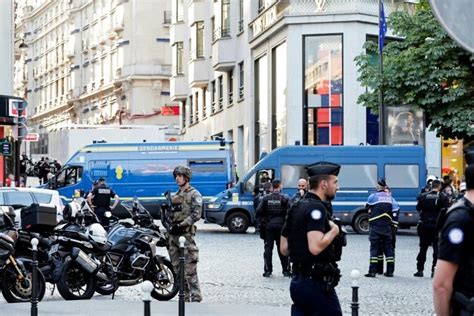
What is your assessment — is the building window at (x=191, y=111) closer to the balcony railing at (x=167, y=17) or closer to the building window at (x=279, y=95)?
the balcony railing at (x=167, y=17)

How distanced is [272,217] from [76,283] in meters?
5.25

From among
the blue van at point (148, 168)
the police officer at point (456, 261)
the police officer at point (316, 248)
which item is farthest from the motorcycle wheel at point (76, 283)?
the blue van at point (148, 168)

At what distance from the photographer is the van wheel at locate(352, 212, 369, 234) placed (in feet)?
108

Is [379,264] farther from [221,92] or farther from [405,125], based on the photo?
[221,92]

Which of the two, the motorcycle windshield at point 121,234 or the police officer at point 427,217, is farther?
the police officer at point 427,217

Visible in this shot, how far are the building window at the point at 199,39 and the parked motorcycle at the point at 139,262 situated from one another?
42.7 metres

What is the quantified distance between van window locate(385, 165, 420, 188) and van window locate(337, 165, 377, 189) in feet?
1.33

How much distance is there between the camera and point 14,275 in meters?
15.2

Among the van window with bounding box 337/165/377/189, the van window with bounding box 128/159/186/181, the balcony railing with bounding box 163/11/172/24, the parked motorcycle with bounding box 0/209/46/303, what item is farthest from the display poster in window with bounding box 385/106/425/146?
the balcony railing with bounding box 163/11/172/24

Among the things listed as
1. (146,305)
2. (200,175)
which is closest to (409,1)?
(200,175)

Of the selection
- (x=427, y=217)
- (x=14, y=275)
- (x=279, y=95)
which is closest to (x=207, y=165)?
(x=279, y=95)

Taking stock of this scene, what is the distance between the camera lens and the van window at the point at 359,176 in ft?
108

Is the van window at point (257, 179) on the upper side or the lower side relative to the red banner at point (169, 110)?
lower

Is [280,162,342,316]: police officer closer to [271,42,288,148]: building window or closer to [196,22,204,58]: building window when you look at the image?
[271,42,288,148]: building window
